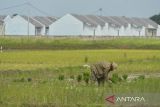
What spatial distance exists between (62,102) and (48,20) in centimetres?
7256

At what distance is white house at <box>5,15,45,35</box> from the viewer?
7431cm

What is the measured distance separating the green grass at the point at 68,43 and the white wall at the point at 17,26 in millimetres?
19138

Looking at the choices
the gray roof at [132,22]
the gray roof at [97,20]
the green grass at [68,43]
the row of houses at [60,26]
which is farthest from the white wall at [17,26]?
the gray roof at [132,22]

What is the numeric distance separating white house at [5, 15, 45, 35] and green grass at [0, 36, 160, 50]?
19.0m

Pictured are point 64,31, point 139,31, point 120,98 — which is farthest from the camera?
point 139,31

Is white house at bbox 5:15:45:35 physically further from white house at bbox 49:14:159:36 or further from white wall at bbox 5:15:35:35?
white house at bbox 49:14:159:36

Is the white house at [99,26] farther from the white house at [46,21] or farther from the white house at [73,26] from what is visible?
the white house at [46,21]

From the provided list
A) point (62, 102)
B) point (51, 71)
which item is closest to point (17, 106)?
point (62, 102)

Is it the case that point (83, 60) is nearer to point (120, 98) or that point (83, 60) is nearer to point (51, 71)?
point (51, 71)

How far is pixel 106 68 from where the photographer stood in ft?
50.6

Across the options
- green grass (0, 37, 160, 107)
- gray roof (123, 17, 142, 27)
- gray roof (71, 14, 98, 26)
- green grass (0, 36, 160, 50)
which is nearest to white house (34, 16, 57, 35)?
gray roof (71, 14, 98, 26)

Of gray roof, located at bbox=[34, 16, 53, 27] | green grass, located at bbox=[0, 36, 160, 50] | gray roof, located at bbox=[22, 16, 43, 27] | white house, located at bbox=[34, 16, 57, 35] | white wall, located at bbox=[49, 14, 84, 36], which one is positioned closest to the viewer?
green grass, located at bbox=[0, 36, 160, 50]

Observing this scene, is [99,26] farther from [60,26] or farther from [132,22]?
[132,22]

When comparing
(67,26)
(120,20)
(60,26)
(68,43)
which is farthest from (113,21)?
(68,43)
